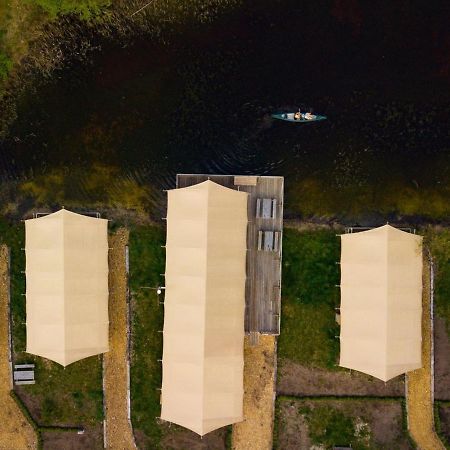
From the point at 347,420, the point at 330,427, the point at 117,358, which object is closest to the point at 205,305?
the point at 117,358

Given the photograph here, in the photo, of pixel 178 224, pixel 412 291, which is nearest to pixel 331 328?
pixel 412 291

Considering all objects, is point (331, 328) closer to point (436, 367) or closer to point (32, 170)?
point (436, 367)

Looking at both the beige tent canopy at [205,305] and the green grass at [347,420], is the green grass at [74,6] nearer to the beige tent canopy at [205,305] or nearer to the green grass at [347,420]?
the beige tent canopy at [205,305]

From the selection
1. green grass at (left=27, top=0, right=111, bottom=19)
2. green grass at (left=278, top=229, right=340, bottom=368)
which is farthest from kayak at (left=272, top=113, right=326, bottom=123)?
green grass at (left=27, top=0, right=111, bottom=19)

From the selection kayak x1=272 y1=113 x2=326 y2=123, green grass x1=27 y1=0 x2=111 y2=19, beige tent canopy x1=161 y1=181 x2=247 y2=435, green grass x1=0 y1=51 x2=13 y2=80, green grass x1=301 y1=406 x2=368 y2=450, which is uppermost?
green grass x1=27 y1=0 x2=111 y2=19

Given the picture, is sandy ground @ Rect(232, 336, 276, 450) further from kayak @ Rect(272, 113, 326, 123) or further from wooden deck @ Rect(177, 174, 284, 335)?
kayak @ Rect(272, 113, 326, 123)

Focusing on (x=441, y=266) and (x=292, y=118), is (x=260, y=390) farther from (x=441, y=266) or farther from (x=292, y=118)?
(x=292, y=118)

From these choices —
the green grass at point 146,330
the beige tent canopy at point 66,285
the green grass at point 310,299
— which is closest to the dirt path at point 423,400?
the green grass at point 310,299
